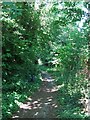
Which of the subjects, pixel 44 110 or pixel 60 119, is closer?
pixel 60 119

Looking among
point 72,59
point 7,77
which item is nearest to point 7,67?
point 7,77

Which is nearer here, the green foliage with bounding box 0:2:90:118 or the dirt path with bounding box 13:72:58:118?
the green foliage with bounding box 0:2:90:118

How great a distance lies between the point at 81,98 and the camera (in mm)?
3029

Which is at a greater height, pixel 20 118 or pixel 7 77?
pixel 7 77

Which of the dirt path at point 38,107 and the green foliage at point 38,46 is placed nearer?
the green foliage at point 38,46

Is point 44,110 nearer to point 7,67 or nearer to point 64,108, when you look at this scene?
point 64,108

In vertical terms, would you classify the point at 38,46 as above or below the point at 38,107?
above

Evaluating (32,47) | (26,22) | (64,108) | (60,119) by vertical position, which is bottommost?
(60,119)

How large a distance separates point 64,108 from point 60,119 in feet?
1.11

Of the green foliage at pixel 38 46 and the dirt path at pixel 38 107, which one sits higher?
the green foliage at pixel 38 46

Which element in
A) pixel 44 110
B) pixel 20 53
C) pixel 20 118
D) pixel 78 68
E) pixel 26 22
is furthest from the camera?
pixel 26 22

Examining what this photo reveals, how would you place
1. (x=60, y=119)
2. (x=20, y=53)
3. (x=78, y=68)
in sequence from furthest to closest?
(x=20, y=53) < (x=78, y=68) < (x=60, y=119)

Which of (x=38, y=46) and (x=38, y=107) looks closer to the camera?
(x=38, y=107)

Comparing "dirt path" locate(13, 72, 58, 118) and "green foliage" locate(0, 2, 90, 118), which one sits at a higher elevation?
"green foliage" locate(0, 2, 90, 118)
